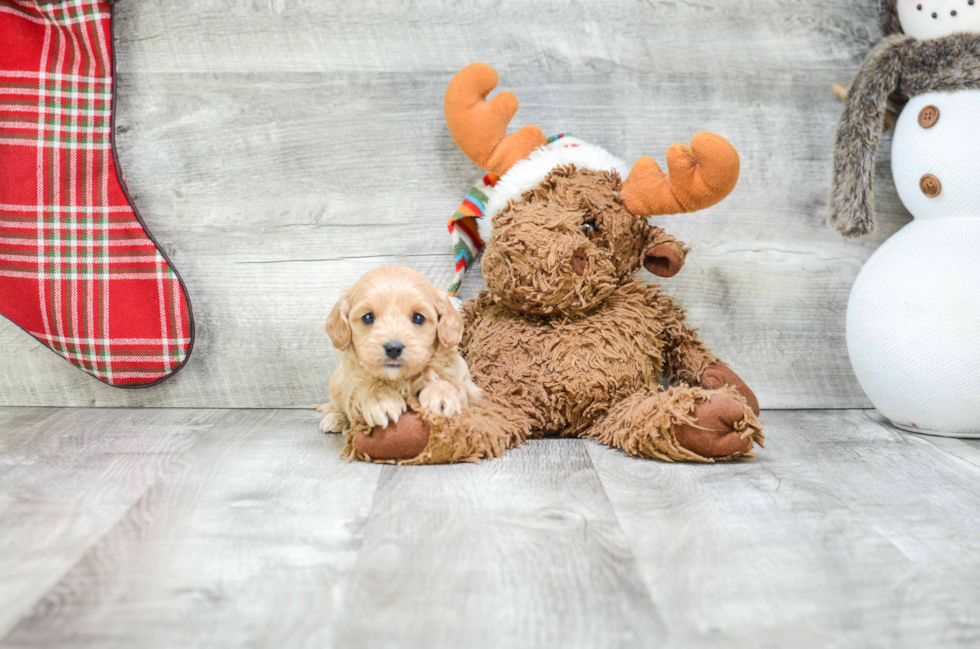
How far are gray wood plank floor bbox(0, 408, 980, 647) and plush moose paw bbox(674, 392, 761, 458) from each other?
0.11ft

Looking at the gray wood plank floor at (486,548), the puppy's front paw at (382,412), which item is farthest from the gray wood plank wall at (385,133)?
the puppy's front paw at (382,412)

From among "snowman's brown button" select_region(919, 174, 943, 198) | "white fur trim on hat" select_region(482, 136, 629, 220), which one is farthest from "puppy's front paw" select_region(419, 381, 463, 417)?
"snowman's brown button" select_region(919, 174, 943, 198)

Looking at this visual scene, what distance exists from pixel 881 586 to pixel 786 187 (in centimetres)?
97

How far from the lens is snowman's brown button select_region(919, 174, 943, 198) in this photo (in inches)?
52.0

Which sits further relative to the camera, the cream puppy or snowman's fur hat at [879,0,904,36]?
snowman's fur hat at [879,0,904,36]

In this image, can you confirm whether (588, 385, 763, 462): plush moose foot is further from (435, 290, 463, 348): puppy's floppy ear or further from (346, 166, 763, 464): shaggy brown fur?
(435, 290, 463, 348): puppy's floppy ear

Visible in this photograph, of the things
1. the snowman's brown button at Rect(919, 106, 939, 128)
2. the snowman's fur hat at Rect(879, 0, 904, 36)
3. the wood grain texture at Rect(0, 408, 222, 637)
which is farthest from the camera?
the snowman's fur hat at Rect(879, 0, 904, 36)

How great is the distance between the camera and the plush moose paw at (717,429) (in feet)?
3.72

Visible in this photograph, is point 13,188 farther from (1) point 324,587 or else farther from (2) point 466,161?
(1) point 324,587

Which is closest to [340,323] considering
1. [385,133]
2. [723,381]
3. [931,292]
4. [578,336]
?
[578,336]

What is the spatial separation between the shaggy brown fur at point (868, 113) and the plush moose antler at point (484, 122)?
0.54 meters

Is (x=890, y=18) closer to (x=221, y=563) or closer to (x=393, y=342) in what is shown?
(x=393, y=342)

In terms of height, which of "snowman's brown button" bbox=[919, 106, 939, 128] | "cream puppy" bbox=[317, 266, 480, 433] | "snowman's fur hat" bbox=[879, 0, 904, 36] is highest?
"snowman's fur hat" bbox=[879, 0, 904, 36]

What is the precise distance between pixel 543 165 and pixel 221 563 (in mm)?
824
